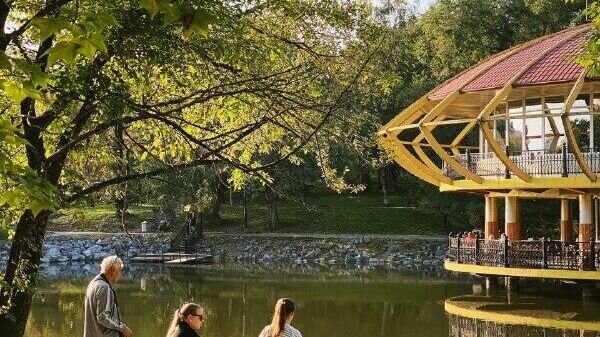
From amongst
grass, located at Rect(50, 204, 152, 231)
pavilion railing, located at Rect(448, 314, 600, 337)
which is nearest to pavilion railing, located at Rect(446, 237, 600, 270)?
pavilion railing, located at Rect(448, 314, 600, 337)

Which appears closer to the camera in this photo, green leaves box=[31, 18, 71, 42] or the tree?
green leaves box=[31, 18, 71, 42]

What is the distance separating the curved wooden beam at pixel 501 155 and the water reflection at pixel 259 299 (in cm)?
457

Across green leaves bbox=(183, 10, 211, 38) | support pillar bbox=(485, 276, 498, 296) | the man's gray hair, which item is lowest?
support pillar bbox=(485, 276, 498, 296)

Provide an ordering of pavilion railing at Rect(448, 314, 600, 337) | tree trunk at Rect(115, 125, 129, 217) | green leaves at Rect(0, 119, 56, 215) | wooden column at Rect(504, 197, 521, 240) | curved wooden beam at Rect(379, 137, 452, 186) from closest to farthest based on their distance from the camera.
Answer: green leaves at Rect(0, 119, 56, 215) < tree trunk at Rect(115, 125, 129, 217) < pavilion railing at Rect(448, 314, 600, 337) < curved wooden beam at Rect(379, 137, 452, 186) < wooden column at Rect(504, 197, 521, 240)

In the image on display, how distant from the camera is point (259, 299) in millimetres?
25312

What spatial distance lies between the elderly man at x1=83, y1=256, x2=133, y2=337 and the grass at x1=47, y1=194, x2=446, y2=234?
121ft

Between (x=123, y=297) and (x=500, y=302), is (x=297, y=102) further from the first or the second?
(x=123, y=297)

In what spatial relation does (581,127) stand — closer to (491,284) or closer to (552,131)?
(552,131)

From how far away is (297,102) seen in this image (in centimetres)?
757

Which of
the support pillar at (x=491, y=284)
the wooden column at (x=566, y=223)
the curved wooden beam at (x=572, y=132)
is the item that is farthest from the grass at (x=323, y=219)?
the curved wooden beam at (x=572, y=132)

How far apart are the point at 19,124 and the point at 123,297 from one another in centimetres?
1864

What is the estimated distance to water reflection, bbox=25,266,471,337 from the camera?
1967cm

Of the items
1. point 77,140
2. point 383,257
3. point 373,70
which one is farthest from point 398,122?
point 77,140

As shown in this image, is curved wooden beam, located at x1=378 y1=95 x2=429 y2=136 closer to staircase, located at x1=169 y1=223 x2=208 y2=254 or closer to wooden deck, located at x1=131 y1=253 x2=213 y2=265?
wooden deck, located at x1=131 y1=253 x2=213 y2=265
